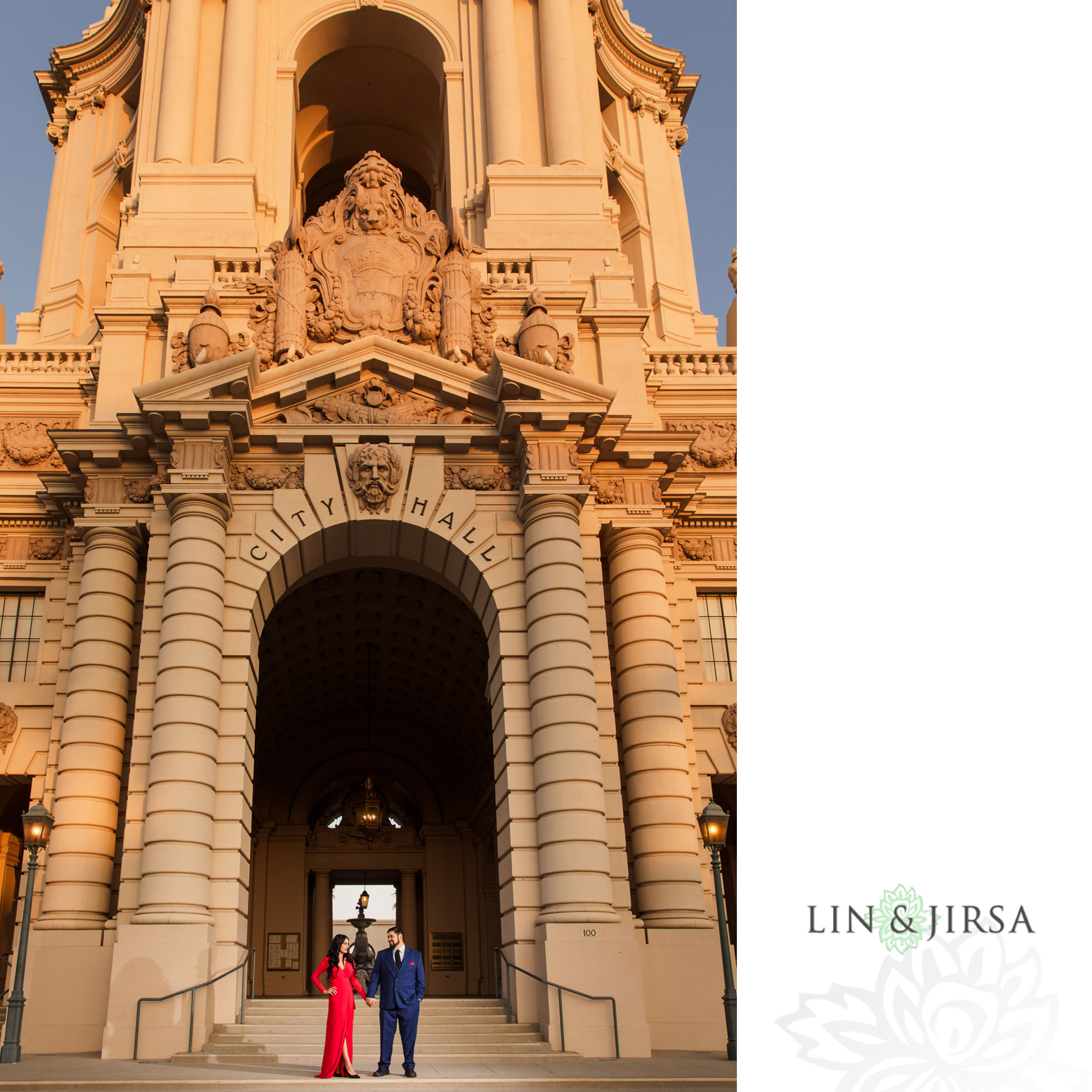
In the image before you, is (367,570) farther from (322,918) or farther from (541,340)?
(322,918)

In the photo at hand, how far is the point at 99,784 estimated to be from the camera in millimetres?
19703

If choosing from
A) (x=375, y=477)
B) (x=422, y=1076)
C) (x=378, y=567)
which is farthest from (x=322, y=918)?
(x=422, y=1076)

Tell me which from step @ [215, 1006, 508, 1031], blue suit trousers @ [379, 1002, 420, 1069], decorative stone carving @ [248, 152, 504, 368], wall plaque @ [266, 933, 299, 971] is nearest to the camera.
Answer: blue suit trousers @ [379, 1002, 420, 1069]

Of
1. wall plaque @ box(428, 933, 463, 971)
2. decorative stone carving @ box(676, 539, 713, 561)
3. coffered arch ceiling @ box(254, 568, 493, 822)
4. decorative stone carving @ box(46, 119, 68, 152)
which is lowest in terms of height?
wall plaque @ box(428, 933, 463, 971)

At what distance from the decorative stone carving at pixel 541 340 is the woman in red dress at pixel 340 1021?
1269 centimetres

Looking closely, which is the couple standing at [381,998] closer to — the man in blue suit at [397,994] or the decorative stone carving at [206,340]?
the man in blue suit at [397,994]

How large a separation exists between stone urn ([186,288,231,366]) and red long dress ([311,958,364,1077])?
503 inches

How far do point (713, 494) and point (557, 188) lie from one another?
32.4 ft

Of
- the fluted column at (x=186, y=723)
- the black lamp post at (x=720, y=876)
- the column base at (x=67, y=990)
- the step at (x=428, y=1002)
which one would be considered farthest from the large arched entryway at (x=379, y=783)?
the black lamp post at (x=720, y=876)

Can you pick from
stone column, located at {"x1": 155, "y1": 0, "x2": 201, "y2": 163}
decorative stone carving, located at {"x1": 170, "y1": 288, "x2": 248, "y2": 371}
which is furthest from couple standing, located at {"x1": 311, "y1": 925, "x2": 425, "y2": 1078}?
stone column, located at {"x1": 155, "y1": 0, "x2": 201, "y2": 163}

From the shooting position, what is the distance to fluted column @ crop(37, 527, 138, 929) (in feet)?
62.0

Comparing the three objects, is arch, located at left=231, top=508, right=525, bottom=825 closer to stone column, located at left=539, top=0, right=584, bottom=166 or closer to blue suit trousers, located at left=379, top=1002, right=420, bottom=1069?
blue suit trousers, located at left=379, top=1002, right=420, bottom=1069
